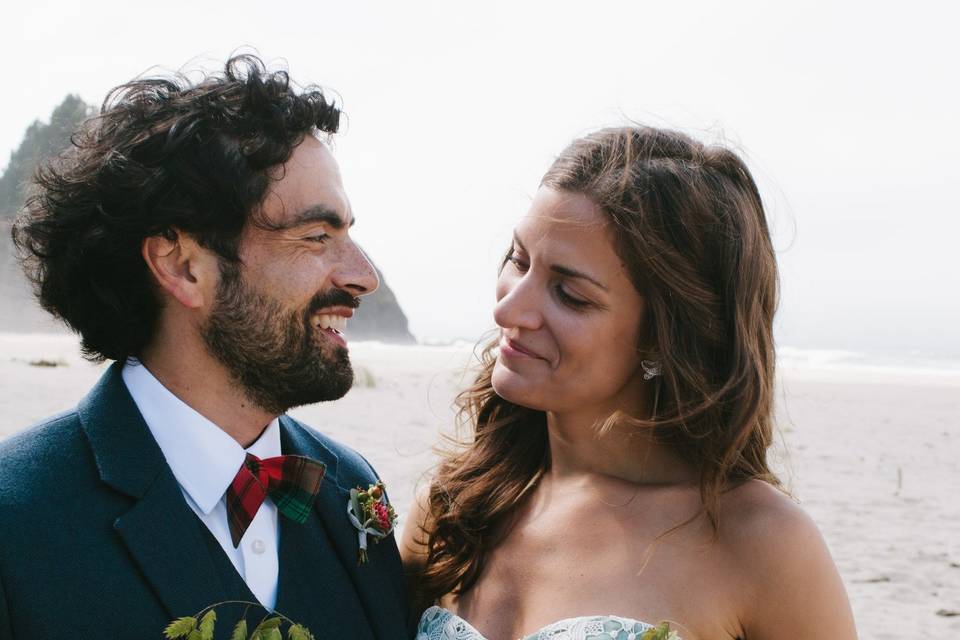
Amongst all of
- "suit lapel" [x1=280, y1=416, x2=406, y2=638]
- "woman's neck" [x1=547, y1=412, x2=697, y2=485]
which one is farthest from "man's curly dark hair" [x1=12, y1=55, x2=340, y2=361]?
"woman's neck" [x1=547, y1=412, x2=697, y2=485]

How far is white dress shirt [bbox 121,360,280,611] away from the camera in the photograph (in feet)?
9.77

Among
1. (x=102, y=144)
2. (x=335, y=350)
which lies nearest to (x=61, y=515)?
(x=335, y=350)

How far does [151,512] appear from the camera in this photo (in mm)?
2758

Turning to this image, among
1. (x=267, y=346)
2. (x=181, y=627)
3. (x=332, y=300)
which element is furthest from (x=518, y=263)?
(x=181, y=627)

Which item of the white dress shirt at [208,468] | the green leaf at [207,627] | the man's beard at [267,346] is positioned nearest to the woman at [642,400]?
the man's beard at [267,346]

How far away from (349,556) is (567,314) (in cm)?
117

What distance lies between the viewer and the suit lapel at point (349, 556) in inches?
126

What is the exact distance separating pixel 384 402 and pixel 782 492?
1384 cm

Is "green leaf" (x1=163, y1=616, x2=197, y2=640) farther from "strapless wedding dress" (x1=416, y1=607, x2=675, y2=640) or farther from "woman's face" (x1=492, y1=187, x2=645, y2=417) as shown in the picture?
"woman's face" (x1=492, y1=187, x2=645, y2=417)

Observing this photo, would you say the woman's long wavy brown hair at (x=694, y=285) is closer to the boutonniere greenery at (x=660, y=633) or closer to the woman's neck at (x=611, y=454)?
the woman's neck at (x=611, y=454)

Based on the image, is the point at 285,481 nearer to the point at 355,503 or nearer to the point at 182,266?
the point at 355,503

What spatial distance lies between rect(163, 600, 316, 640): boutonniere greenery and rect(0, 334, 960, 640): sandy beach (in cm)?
187

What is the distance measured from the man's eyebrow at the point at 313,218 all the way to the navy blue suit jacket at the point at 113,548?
763 mm

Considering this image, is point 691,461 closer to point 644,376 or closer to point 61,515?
point 644,376
